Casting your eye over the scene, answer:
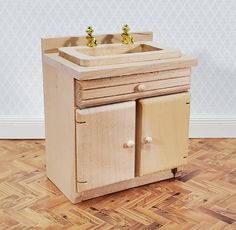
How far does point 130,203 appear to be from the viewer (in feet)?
6.91

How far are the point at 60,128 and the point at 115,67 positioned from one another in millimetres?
372

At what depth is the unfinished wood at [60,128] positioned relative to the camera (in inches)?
79.0

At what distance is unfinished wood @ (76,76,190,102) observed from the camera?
193 centimetres

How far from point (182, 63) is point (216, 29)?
0.68m

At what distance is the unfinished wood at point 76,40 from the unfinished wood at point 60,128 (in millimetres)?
86

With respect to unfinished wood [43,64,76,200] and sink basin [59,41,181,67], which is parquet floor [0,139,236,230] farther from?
sink basin [59,41,181,67]

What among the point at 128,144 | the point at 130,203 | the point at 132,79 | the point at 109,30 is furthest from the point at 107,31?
the point at 130,203

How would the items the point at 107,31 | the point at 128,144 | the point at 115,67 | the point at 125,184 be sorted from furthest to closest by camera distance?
the point at 107,31
the point at 125,184
the point at 128,144
the point at 115,67

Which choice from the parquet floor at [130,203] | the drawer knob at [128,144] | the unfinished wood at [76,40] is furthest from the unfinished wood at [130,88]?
the parquet floor at [130,203]

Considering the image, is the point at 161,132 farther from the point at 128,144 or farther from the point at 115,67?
the point at 115,67

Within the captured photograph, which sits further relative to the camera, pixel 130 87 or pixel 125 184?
pixel 125 184

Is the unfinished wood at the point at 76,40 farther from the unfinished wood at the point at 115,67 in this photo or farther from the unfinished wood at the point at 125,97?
the unfinished wood at the point at 125,97

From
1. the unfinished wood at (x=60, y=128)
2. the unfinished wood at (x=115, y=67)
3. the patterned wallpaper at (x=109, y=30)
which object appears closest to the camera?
the unfinished wood at (x=115, y=67)

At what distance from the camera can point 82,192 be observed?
2098 millimetres
